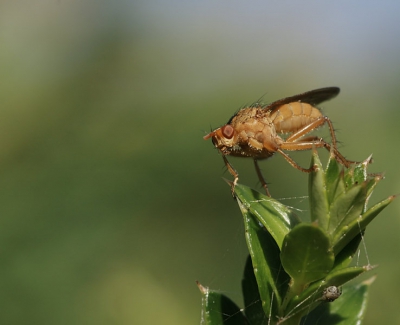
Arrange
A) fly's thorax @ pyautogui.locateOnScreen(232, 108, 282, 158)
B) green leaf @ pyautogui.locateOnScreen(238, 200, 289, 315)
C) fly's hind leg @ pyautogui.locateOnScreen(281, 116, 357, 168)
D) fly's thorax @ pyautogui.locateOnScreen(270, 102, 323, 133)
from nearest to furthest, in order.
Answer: green leaf @ pyautogui.locateOnScreen(238, 200, 289, 315)
fly's hind leg @ pyautogui.locateOnScreen(281, 116, 357, 168)
fly's thorax @ pyautogui.locateOnScreen(232, 108, 282, 158)
fly's thorax @ pyautogui.locateOnScreen(270, 102, 323, 133)

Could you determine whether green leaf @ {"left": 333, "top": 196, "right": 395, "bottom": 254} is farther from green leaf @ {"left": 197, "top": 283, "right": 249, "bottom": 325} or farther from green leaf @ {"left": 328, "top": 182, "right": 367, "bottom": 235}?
green leaf @ {"left": 197, "top": 283, "right": 249, "bottom": 325}

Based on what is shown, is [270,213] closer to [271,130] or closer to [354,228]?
[354,228]

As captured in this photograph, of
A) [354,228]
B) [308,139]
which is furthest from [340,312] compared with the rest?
[308,139]

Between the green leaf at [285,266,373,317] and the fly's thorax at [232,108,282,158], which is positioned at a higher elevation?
the fly's thorax at [232,108,282,158]

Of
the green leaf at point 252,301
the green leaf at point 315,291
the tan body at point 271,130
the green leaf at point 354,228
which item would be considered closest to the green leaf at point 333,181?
the green leaf at point 354,228

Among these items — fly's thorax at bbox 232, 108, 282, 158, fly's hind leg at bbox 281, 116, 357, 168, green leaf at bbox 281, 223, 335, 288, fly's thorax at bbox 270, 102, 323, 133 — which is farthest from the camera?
fly's thorax at bbox 270, 102, 323, 133

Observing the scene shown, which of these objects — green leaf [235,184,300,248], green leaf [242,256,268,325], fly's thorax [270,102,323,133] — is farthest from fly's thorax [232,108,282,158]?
green leaf [242,256,268,325]

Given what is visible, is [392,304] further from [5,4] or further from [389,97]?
[5,4]

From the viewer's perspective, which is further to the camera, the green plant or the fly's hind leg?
the fly's hind leg
